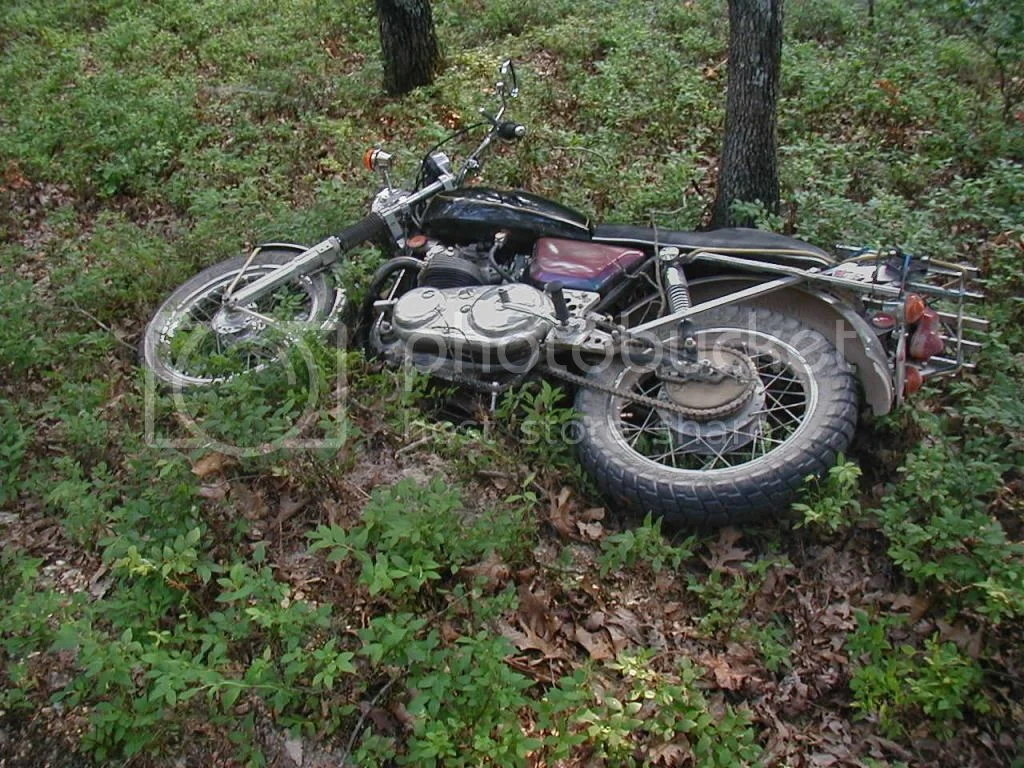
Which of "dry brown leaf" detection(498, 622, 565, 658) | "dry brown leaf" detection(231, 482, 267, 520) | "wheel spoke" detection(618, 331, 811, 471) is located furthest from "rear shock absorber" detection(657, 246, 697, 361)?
"dry brown leaf" detection(231, 482, 267, 520)

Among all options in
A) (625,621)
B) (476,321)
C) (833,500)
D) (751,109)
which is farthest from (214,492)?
(751,109)

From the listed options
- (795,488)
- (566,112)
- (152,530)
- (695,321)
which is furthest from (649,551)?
(566,112)

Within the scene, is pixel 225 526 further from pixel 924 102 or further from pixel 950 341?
pixel 924 102

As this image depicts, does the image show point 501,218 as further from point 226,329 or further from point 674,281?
point 226,329

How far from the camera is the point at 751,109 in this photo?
497 cm

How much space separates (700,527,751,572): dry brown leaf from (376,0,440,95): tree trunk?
5.12 metres

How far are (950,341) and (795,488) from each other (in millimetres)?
1200

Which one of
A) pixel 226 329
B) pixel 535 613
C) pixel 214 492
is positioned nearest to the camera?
pixel 535 613

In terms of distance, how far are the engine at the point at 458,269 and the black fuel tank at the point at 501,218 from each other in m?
0.12

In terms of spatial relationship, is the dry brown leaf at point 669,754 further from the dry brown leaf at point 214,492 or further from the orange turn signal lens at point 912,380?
the dry brown leaf at point 214,492

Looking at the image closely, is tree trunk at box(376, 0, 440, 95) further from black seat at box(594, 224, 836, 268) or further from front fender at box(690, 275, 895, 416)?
front fender at box(690, 275, 895, 416)

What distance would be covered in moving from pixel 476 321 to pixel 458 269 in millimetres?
398

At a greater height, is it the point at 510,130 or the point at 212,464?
the point at 510,130

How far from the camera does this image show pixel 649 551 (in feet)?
12.0
